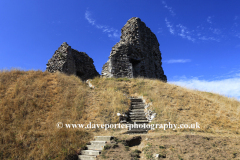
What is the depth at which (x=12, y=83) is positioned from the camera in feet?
35.3

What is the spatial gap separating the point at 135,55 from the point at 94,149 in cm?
1373

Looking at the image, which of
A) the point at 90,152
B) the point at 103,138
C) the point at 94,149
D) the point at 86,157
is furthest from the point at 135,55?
the point at 86,157

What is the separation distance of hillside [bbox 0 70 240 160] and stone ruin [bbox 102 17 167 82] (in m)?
2.88

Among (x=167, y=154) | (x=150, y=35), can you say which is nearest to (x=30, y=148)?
(x=167, y=154)

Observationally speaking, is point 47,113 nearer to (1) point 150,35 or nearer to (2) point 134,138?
(2) point 134,138

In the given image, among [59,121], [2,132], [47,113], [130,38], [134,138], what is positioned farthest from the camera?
[130,38]

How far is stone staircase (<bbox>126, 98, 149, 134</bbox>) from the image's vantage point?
806 cm

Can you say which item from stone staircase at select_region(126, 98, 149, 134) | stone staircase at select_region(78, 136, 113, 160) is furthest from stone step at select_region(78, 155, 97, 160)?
stone staircase at select_region(126, 98, 149, 134)

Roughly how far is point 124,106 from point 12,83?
8.33 meters

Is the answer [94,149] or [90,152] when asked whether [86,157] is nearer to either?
[90,152]

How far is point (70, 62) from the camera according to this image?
17.2 m

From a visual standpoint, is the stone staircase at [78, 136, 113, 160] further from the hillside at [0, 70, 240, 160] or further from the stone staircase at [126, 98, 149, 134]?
the stone staircase at [126, 98, 149, 134]

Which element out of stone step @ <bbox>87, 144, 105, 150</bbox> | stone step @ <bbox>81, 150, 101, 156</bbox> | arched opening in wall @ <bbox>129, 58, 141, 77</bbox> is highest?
arched opening in wall @ <bbox>129, 58, 141, 77</bbox>

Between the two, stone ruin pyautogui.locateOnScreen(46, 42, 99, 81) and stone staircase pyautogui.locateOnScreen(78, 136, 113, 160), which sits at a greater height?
stone ruin pyautogui.locateOnScreen(46, 42, 99, 81)
